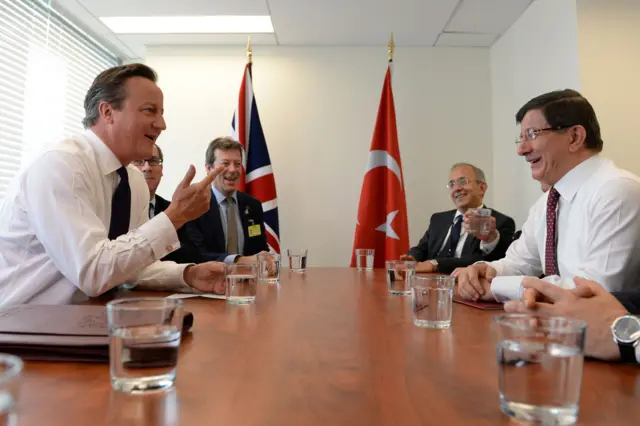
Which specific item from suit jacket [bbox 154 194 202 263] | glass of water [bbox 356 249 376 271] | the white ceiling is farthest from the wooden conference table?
the white ceiling

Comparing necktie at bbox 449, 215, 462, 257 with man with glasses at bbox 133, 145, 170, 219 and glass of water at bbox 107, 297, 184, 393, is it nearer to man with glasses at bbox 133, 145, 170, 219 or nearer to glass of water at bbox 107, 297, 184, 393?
man with glasses at bbox 133, 145, 170, 219

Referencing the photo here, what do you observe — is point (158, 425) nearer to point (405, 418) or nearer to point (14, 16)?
point (405, 418)

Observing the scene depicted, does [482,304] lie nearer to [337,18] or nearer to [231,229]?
[231,229]

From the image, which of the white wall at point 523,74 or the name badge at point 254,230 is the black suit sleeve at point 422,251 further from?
the name badge at point 254,230

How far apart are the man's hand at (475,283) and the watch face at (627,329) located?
0.62 m

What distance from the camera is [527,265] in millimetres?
2082

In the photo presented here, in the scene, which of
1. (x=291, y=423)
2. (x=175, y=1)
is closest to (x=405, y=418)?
(x=291, y=423)

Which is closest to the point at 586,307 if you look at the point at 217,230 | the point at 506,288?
the point at 506,288

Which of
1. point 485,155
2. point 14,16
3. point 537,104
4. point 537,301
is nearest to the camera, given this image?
point 537,301

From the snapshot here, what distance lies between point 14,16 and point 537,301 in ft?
12.8

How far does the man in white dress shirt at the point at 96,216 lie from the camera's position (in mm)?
1455

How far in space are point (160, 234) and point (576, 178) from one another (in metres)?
1.53

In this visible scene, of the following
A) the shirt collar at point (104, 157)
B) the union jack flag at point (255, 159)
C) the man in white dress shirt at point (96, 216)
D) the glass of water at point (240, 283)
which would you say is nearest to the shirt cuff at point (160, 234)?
the man in white dress shirt at point (96, 216)

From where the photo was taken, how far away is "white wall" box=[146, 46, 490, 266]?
465 centimetres
